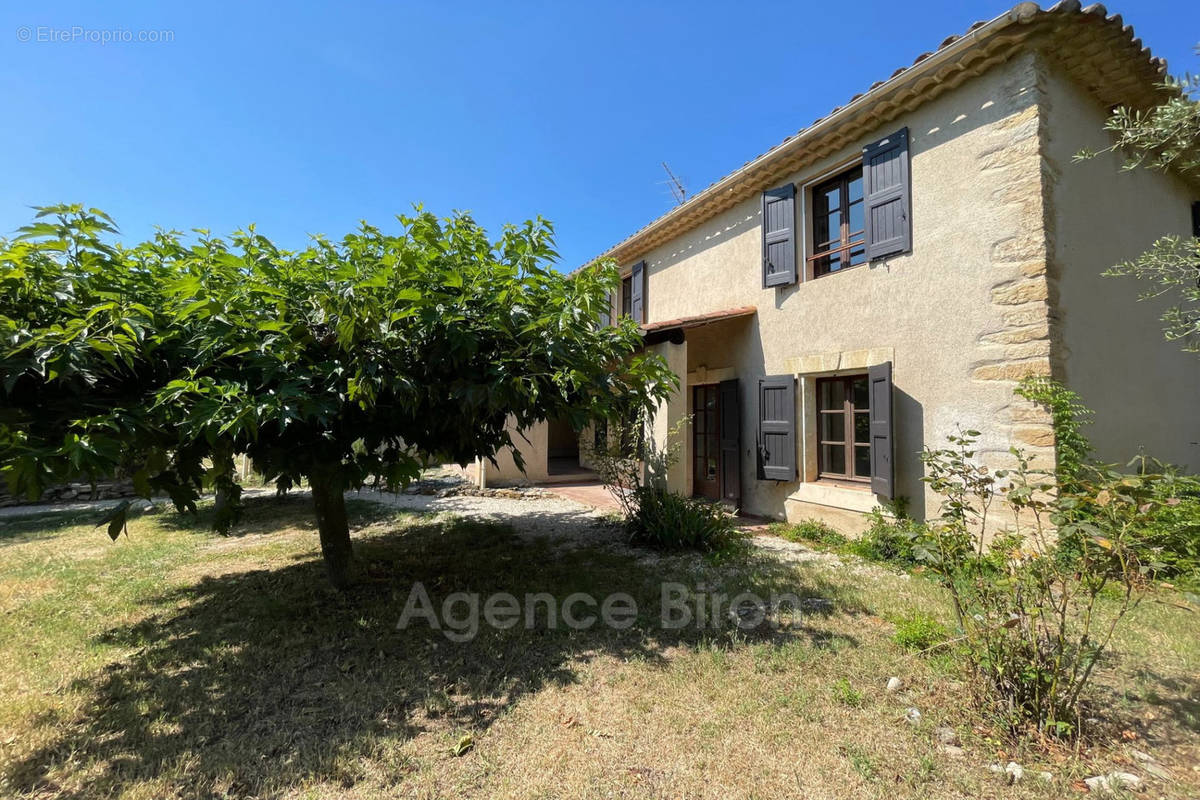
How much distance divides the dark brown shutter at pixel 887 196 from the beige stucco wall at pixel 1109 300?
131 cm

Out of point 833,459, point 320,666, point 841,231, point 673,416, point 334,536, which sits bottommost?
point 320,666

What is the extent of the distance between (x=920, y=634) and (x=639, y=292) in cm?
854

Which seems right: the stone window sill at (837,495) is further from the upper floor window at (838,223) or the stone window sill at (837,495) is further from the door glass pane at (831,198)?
the door glass pane at (831,198)

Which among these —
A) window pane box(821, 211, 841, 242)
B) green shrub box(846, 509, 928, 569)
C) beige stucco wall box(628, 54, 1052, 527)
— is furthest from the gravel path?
window pane box(821, 211, 841, 242)

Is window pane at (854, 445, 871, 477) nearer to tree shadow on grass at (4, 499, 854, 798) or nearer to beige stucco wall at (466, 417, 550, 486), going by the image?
tree shadow on grass at (4, 499, 854, 798)

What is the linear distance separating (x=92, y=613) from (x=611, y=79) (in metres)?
9.86

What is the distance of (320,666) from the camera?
3.54m

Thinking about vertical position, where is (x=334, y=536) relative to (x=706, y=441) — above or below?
below

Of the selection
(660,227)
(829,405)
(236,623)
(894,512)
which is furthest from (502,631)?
(660,227)

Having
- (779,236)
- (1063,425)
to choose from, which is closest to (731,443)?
(779,236)

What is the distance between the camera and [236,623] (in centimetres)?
434

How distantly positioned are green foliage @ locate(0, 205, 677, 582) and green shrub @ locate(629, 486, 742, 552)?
2520 mm

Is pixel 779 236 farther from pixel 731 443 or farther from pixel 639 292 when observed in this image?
pixel 639 292

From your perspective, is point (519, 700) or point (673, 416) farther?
point (673, 416)
